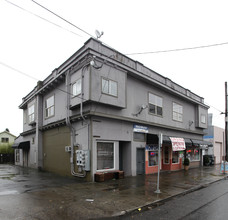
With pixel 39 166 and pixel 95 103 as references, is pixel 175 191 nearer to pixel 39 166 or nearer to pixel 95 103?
Result: pixel 95 103

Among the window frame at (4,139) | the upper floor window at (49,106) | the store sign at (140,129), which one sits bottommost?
the window frame at (4,139)

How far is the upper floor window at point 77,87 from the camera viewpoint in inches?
504

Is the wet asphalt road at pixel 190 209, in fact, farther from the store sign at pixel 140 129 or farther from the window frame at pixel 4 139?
the window frame at pixel 4 139

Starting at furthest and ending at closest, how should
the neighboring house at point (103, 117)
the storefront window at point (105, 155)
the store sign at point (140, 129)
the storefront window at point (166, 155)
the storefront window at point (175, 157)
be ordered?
the storefront window at point (175, 157) → the storefront window at point (166, 155) → the store sign at point (140, 129) → the storefront window at point (105, 155) → the neighboring house at point (103, 117)

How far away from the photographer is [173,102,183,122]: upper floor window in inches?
777

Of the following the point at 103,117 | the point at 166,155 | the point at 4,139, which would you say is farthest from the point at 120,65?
the point at 4,139

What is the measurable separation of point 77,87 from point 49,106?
5.26 meters

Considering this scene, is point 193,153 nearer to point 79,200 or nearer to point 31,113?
point 31,113

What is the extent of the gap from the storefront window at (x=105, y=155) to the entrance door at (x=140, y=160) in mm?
2634

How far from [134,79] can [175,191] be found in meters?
8.22

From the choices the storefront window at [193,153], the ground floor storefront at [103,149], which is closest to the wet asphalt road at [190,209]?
the ground floor storefront at [103,149]

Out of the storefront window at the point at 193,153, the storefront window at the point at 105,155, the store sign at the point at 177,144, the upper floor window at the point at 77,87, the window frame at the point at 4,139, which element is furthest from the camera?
the window frame at the point at 4,139

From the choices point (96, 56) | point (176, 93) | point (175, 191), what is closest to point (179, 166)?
point (176, 93)

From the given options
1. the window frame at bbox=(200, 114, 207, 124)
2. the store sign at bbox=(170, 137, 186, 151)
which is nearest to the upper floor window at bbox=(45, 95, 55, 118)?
the store sign at bbox=(170, 137, 186, 151)
